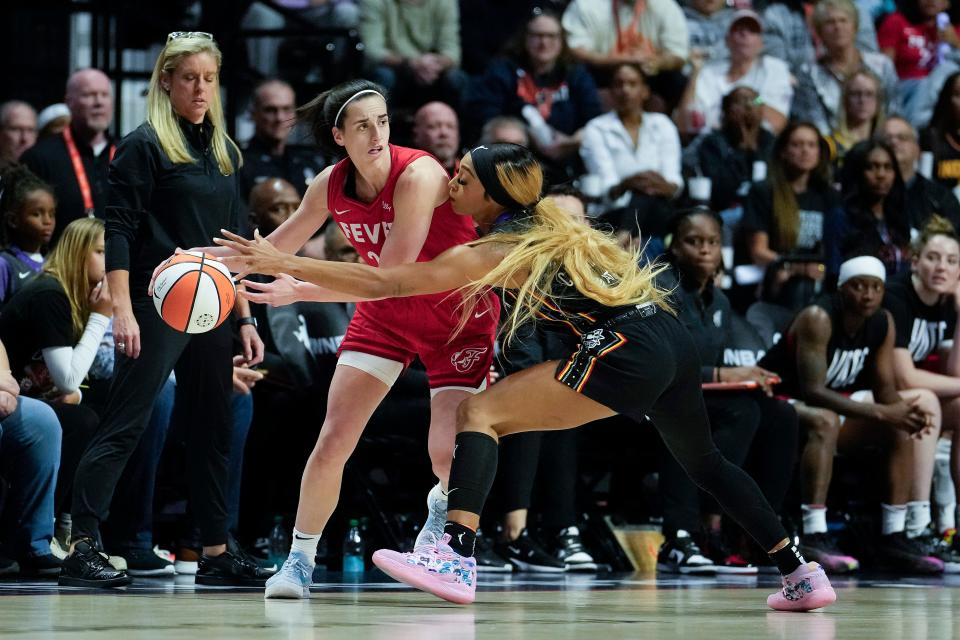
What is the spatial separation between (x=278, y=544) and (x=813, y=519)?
2720mm

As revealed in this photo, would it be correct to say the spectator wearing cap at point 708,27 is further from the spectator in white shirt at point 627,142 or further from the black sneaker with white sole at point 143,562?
the black sneaker with white sole at point 143,562

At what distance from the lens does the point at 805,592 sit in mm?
4535

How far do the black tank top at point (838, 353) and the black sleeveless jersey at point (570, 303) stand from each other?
348 cm

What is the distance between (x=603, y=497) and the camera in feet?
A: 25.1

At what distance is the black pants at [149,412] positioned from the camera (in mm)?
5023

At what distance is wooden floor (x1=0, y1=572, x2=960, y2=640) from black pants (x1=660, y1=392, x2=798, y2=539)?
120 cm

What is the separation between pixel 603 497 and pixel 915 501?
1.66 metres

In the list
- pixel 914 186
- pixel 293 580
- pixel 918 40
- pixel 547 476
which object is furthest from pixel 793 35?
pixel 293 580

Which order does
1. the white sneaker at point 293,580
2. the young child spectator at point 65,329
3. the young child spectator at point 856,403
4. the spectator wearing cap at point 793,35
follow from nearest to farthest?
the white sneaker at point 293,580
the young child spectator at point 65,329
the young child spectator at point 856,403
the spectator wearing cap at point 793,35

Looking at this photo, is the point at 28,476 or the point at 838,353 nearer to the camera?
the point at 28,476

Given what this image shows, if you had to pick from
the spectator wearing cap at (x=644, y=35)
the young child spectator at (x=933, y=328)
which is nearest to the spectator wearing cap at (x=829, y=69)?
the spectator wearing cap at (x=644, y=35)

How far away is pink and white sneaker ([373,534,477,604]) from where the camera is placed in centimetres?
412

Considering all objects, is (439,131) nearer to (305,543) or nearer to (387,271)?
(305,543)

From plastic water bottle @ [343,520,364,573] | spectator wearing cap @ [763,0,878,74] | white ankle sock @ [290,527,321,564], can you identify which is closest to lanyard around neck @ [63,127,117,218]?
plastic water bottle @ [343,520,364,573]
